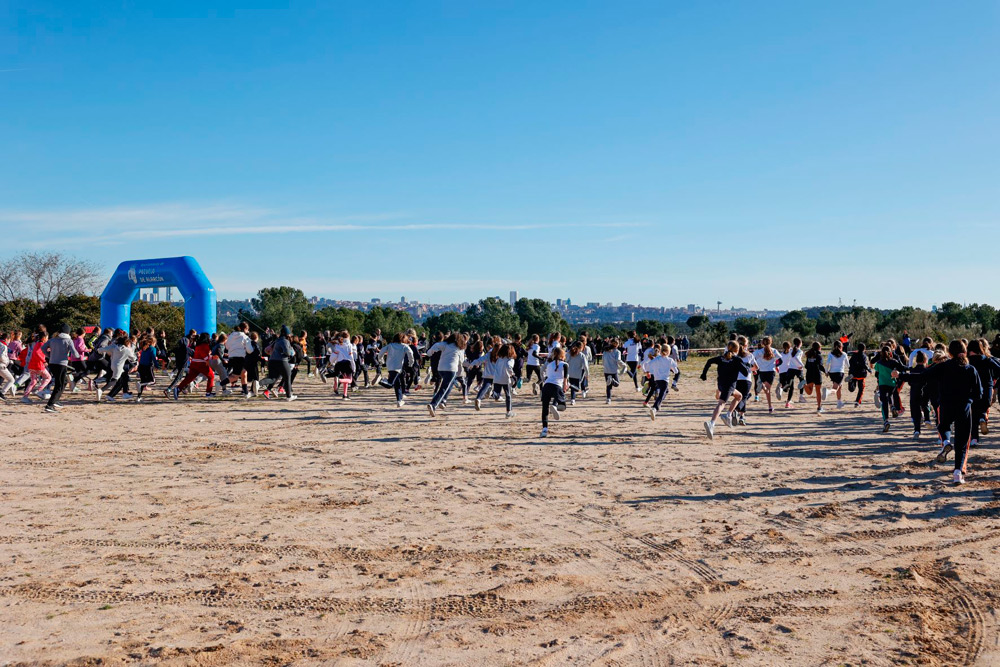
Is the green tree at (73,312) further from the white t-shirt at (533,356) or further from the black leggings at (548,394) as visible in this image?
the black leggings at (548,394)

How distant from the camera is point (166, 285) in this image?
28.9m

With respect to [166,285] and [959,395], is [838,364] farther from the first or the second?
[166,285]

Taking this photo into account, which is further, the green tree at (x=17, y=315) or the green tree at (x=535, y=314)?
the green tree at (x=535, y=314)

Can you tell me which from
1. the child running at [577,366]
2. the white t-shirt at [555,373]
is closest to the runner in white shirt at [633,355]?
the child running at [577,366]

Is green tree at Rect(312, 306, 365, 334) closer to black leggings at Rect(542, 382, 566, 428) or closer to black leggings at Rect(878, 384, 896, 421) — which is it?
black leggings at Rect(542, 382, 566, 428)

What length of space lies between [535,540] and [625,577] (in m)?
1.20

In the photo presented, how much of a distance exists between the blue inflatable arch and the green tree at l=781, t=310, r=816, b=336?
50932 mm

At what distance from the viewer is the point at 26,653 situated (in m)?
4.91

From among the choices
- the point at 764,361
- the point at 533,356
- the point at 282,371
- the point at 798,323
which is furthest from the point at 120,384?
the point at 798,323

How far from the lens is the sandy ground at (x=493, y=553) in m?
5.20

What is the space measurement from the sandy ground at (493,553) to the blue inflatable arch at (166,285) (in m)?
15.1

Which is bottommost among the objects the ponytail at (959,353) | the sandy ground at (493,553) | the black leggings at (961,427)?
the sandy ground at (493,553)

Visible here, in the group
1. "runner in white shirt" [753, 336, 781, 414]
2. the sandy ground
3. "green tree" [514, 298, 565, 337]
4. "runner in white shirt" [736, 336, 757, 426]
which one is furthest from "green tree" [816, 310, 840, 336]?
the sandy ground

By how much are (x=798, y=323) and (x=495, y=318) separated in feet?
89.5
